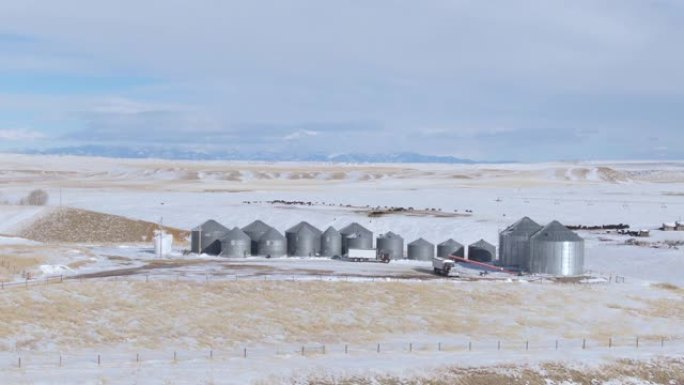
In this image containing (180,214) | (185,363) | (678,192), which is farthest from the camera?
(678,192)

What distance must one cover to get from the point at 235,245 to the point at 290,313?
28968 millimetres

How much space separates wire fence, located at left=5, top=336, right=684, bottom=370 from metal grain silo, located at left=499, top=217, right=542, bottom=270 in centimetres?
2259

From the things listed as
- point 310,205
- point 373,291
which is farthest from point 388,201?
point 373,291

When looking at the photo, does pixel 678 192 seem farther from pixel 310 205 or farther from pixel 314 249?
pixel 314 249

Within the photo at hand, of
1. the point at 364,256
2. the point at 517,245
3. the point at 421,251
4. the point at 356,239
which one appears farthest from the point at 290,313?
the point at 421,251

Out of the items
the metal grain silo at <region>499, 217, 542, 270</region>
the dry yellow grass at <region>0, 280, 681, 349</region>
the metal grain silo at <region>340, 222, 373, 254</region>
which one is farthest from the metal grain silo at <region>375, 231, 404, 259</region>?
the dry yellow grass at <region>0, 280, 681, 349</region>

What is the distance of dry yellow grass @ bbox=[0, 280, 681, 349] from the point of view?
5069 cm

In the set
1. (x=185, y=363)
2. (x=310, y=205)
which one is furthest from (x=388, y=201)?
(x=185, y=363)

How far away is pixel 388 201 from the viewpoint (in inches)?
6024

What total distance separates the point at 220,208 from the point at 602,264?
6207 cm

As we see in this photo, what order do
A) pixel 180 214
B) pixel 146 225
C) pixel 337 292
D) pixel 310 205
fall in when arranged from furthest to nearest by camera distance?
pixel 310 205 → pixel 180 214 → pixel 146 225 → pixel 337 292

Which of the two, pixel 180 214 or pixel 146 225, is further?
pixel 180 214

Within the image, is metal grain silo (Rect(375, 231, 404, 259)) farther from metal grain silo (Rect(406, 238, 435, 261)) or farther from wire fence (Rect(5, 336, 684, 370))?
wire fence (Rect(5, 336, 684, 370))

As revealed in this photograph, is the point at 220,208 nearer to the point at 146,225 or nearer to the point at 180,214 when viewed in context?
the point at 180,214
